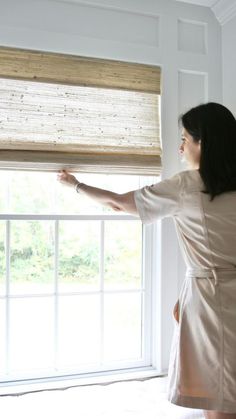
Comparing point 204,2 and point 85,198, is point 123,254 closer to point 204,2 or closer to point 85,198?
point 85,198

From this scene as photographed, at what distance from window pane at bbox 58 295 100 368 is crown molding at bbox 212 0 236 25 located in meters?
1.80

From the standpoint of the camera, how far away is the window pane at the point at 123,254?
7.34 ft

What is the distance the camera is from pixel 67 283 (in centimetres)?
216

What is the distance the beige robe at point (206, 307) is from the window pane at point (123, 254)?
832 millimetres

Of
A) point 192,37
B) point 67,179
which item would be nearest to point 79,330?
point 67,179

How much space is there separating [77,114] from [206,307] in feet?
3.92

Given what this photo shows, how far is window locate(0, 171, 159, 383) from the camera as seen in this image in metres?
2.07

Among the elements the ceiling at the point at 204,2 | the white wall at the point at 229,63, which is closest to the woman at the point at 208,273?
the white wall at the point at 229,63

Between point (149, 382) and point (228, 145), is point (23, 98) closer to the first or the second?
point (228, 145)

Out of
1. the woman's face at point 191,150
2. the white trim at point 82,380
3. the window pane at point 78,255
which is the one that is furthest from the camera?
the window pane at point 78,255

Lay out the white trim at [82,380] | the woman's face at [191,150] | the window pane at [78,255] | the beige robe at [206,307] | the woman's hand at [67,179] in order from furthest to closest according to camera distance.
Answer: the window pane at [78,255] → the white trim at [82,380] → the woman's hand at [67,179] → the woman's face at [191,150] → the beige robe at [206,307]

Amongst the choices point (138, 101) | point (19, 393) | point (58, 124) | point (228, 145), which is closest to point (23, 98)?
point (58, 124)

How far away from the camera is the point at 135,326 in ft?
7.54

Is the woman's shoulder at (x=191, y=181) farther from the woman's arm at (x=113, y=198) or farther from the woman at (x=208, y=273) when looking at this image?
the woman's arm at (x=113, y=198)
